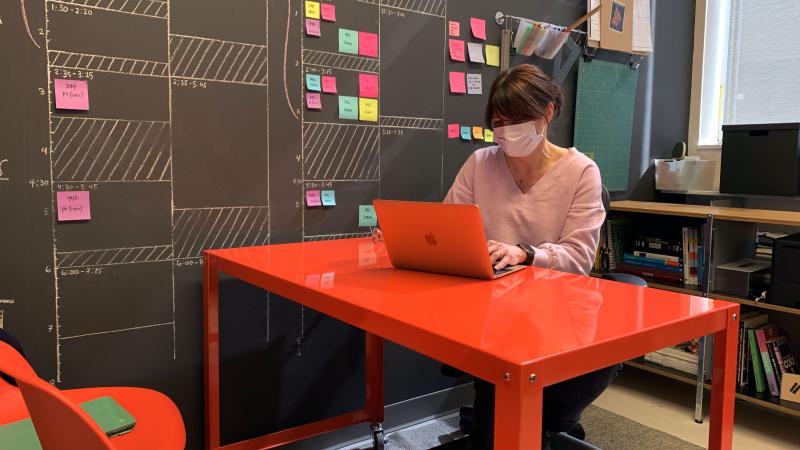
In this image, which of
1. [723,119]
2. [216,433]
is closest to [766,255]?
[723,119]

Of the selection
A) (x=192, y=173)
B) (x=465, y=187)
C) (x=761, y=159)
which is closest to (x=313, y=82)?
(x=192, y=173)

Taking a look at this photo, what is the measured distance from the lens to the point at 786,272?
2.34m

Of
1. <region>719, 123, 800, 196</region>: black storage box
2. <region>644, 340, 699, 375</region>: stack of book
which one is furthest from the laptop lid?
<region>719, 123, 800, 196</region>: black storage box

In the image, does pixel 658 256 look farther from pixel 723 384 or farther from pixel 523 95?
pixel 723 384

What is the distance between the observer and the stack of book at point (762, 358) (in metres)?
2.42

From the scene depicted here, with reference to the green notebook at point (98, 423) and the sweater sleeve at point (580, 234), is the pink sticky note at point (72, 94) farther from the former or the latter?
the sweater sleeve at point (580, 234)

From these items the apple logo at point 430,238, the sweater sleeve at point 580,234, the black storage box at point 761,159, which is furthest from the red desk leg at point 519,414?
the black storage box at point 761,159

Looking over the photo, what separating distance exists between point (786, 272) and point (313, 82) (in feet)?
6.09

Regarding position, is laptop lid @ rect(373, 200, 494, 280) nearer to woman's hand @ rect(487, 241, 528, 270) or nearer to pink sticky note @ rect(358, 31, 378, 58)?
woman's hand @ rect(487, 241, 528, 270)

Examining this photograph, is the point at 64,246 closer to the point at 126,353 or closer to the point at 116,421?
the point at 126,353

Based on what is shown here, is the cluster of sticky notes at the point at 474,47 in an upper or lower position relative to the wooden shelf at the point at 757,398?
upper

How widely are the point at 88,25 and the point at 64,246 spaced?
589 millimetres

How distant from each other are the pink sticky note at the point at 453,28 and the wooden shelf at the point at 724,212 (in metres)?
1.10

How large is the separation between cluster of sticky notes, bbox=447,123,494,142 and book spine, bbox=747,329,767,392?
1290 mm
